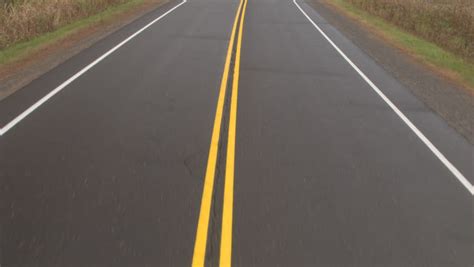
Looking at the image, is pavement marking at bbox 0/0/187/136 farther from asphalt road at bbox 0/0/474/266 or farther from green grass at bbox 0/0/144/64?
green grass at bbox 0/0/144/64

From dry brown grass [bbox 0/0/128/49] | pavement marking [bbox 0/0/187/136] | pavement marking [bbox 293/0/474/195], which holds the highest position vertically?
dry brown grass [bbox 0/0/128/49]

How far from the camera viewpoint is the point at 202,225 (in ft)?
14.3

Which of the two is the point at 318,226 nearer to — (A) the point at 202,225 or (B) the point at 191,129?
(A) the point at 202,225

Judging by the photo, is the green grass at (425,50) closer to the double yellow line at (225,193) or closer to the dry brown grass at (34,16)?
the double yellow line at (225,193)

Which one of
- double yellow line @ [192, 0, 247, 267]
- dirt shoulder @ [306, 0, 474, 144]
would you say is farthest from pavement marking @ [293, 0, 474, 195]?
double yellow line @ [192, 0, 247, 267]

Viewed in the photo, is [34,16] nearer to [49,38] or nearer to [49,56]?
[49,38]

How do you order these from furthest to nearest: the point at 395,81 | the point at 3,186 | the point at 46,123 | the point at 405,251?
the point at 395,81, the point at 46,123, the point at 3,186, the point at 405,251

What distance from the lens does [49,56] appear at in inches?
419

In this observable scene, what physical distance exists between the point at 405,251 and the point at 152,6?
65.1ft

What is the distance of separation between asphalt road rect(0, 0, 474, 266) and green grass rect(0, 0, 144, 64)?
83.3 inches

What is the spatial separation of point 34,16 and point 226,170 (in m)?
11.9

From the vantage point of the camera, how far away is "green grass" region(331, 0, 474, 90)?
1125cm

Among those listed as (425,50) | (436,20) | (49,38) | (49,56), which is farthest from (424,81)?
(49,38)

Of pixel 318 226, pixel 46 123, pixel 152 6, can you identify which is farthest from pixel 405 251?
pixel 152 6
